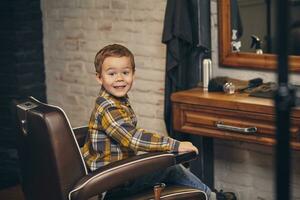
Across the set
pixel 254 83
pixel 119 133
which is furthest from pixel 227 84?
pixel 119 133

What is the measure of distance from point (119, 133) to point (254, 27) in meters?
1.11

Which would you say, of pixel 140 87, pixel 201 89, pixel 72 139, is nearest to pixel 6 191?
pixel 140 87

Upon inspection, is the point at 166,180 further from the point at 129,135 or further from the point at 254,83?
the point at 254,83

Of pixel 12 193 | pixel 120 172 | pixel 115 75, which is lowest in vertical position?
pixel 12 193

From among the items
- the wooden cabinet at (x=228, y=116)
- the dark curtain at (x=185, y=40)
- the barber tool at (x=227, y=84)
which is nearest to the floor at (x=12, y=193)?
the dark curtain at (x=185, y=40)

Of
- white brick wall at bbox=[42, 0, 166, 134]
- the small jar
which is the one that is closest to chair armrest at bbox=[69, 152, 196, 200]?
the small jar

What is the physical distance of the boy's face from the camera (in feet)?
7.57

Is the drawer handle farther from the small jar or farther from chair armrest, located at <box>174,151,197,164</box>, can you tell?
chair armrest, located at <box>174,151,197,164</box>

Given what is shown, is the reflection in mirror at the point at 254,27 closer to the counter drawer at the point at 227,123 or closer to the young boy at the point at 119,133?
the counter drawer at the point at 227,123

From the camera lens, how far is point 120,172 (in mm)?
2053

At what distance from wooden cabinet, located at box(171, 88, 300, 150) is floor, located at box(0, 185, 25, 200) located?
1.37 meters

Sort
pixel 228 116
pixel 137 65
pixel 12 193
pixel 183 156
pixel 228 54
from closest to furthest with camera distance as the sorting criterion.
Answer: pixel 183 156
pixel 228 116
pixel 228 54
pixel 137 65
pixel 12 193

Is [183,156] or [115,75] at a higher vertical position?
[115,75]

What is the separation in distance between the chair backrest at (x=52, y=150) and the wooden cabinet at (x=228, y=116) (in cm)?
85
